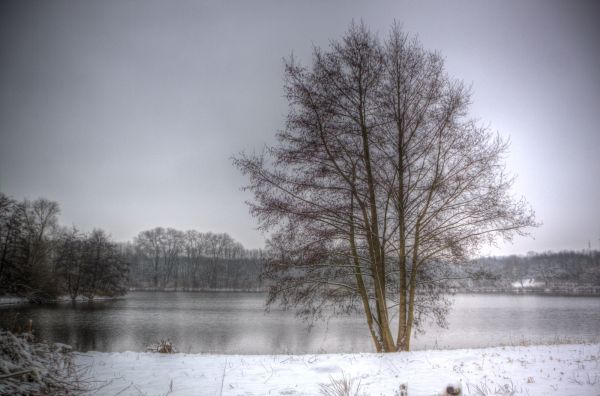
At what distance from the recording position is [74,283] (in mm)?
47219

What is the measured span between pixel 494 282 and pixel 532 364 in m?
2.22

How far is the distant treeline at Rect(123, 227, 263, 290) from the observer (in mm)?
77250

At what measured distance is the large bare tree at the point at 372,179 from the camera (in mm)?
7848

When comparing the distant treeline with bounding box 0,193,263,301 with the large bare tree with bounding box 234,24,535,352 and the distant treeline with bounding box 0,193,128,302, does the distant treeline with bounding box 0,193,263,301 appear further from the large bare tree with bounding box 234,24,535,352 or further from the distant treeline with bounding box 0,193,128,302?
the large bare tree with bounding box 234,24,535,352

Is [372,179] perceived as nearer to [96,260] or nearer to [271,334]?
[271,334]

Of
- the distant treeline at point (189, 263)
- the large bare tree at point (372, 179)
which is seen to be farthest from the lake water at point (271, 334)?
the distant treeline at point (189, 263)

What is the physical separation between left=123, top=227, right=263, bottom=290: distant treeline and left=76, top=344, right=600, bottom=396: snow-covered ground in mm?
69442

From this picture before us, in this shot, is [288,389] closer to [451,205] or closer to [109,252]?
[451,205]

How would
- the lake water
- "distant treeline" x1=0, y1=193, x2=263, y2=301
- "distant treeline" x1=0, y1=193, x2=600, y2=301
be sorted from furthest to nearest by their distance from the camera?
"distant treeline" x1=0, y1=193, x2=263, y2=301
"distant treeline" x1=0, y1=193, x2=600, y2=301
the lake water

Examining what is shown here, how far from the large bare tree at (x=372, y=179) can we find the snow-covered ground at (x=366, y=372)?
1.58 meters

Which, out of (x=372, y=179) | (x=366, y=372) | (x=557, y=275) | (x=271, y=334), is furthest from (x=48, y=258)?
(x=557, y=275)

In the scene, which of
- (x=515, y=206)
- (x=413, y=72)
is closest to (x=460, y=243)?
(x=515, y=206)

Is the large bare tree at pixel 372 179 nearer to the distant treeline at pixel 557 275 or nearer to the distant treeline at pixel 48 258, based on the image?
the distant treeline at pixel 48 258

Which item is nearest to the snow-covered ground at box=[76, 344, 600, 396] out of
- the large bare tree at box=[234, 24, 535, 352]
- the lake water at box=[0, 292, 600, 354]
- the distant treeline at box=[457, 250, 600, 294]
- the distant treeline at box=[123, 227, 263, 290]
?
the large bare tree at box=[234, 24, 535, 352]
